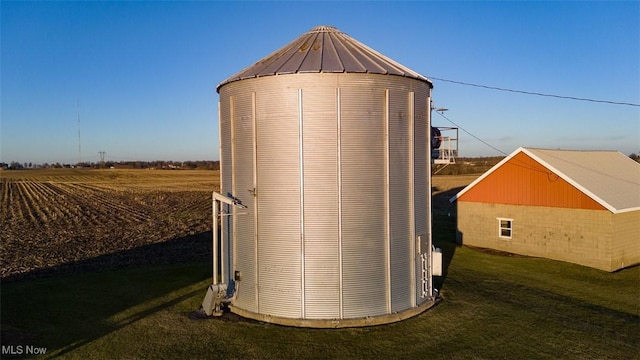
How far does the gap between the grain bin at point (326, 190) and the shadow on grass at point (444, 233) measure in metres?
5.16

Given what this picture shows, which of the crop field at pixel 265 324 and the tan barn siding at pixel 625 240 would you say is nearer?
the crop field at pixel 265 324

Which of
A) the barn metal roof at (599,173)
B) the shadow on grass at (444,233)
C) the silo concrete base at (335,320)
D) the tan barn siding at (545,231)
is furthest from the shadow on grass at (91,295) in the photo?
the barn metal roof at (599,173)

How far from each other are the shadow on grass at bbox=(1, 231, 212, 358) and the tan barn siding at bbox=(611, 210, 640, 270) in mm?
18653

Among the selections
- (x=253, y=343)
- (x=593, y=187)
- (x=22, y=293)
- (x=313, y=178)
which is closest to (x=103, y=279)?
(x=22, y=293)

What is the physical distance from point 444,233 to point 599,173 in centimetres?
1028

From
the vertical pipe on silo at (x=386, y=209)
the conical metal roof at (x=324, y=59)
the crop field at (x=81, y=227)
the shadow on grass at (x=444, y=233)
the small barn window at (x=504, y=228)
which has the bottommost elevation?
the shadow on grass at (x=444, y=233)

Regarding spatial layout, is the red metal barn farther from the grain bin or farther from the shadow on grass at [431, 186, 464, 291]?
the grain bin

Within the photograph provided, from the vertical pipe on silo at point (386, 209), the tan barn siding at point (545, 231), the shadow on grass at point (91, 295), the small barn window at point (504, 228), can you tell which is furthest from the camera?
the small barn window at point (504, 228)

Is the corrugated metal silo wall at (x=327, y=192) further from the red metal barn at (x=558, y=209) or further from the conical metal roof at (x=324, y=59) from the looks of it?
the red metal barn at (x=558, y=209)

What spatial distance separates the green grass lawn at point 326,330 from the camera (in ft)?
41.0

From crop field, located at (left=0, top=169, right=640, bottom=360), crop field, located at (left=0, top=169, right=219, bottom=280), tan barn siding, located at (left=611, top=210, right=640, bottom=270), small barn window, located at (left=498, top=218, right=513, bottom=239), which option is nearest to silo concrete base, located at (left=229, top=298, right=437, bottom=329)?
crop field, located at (left=0, top=169, right=640, bottom=360)

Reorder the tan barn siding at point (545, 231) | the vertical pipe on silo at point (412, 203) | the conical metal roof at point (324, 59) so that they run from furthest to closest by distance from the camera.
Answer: the tan barn siding at point (545, 231)
the vertical pipe on silo at point (412, 203)
the conical metal roof at point (324, 59)

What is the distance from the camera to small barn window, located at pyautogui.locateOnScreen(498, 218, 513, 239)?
26798 millimetres

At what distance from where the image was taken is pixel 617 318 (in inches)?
606
